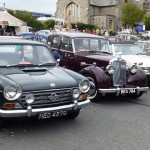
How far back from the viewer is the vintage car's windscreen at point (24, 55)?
6816mm

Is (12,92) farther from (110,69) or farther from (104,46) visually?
(104,46)

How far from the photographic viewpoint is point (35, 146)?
540 cm

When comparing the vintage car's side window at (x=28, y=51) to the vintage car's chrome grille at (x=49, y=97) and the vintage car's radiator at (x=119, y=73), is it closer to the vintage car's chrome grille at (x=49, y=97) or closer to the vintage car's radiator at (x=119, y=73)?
the vintage car's chrome grille at (x=49, y=97)

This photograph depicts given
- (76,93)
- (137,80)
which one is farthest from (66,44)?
(76,93)

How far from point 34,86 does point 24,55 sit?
139 cm

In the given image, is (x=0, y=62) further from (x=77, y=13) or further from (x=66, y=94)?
(x=77, y=13)

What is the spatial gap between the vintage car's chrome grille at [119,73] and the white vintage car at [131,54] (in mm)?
2252

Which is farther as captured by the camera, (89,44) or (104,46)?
(104,46)

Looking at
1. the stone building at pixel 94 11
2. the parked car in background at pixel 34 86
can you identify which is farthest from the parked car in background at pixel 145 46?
A: the stone building at pixel 94 11

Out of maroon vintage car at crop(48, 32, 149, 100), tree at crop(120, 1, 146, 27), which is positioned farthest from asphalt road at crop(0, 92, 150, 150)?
tree at crop(120, 1, 146, 27)

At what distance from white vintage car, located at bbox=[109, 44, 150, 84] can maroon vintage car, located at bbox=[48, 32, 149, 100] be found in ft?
3.46

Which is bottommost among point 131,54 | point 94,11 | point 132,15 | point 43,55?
point 131,54

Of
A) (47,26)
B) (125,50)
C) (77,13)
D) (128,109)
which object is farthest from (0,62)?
(77,13)

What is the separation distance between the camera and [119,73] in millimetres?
8820
